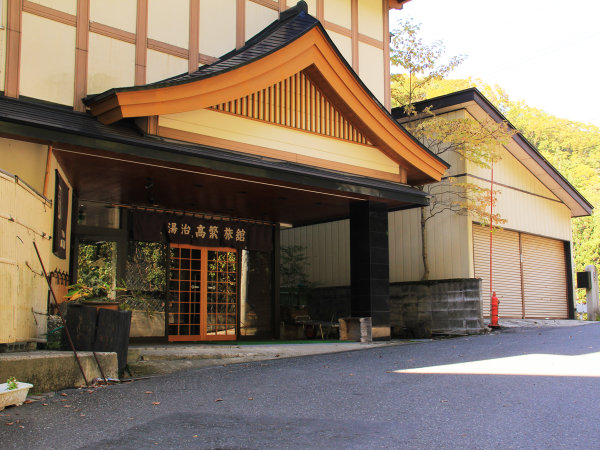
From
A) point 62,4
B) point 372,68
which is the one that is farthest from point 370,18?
point 62,4

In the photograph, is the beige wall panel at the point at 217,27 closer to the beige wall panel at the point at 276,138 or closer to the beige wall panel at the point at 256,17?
the beige wall panel at the point at 256,17

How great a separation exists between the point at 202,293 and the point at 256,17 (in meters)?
6.23

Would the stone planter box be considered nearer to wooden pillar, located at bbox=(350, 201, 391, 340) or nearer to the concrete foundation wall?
wooden pillar, located at bbox=(350, 201, 391, 340)

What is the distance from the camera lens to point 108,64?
33.3ft

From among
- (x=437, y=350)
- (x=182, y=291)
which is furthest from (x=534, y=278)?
(x=182, y=291)

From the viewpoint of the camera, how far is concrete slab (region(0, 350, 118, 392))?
643 cm

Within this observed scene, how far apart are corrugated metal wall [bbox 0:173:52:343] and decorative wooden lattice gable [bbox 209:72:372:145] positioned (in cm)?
366

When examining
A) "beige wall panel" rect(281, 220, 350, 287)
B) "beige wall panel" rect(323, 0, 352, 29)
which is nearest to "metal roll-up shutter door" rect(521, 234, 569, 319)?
"beige wall panel" rect(281, 220, 350, 287)

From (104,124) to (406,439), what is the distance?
691 centimetres

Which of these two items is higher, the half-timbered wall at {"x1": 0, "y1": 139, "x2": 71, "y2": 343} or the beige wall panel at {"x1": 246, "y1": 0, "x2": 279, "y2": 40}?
the beige wall panel at {"x1": 246, "y1": 0, "x2": 279, "y2": 40}

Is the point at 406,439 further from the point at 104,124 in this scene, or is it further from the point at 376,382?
the point at 104,124

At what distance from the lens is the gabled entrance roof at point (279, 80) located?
9.32 meters

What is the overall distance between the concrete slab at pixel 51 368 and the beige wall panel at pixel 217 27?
6452mm

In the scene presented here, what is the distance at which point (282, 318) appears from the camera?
16.3 meters
